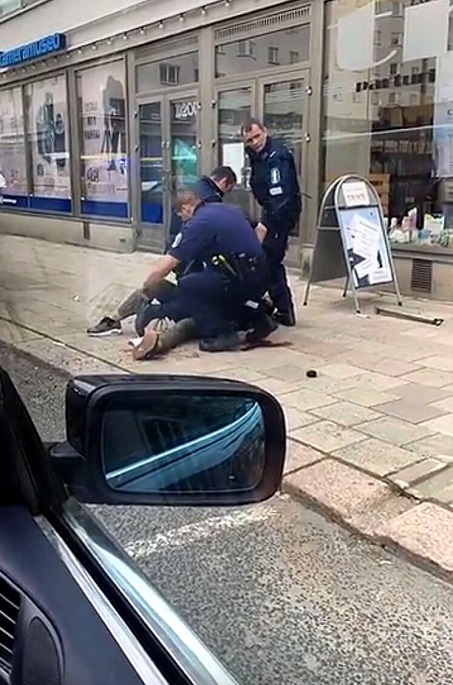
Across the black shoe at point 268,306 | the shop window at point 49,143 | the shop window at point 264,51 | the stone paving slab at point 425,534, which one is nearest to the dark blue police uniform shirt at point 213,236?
the black shoe at point 268,306

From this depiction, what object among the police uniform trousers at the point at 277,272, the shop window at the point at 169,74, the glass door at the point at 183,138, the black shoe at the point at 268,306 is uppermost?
the shop window at the point at 169,74

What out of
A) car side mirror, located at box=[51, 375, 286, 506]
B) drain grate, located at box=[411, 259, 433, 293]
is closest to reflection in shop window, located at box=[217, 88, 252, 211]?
drain grate, located at box=[411, 259, 433, 293]

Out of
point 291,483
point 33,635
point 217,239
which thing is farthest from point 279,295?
point 33,635

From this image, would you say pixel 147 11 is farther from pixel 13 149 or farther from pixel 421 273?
pixel 421 273

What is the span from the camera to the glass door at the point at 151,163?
763 cm

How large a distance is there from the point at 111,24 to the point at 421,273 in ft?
11.6

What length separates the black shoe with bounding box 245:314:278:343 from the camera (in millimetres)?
4453

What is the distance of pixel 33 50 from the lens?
14.2 ft

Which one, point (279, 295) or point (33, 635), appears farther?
point (279, 295)

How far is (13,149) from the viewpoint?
4.64 meters

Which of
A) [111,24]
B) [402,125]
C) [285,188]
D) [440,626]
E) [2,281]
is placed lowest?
[440,626]

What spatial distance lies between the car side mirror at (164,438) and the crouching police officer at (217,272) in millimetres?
3123

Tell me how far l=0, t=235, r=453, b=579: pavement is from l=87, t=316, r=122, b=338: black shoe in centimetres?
9

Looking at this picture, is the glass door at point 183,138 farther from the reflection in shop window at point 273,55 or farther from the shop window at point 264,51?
the reflection in shop window at point 273,55
